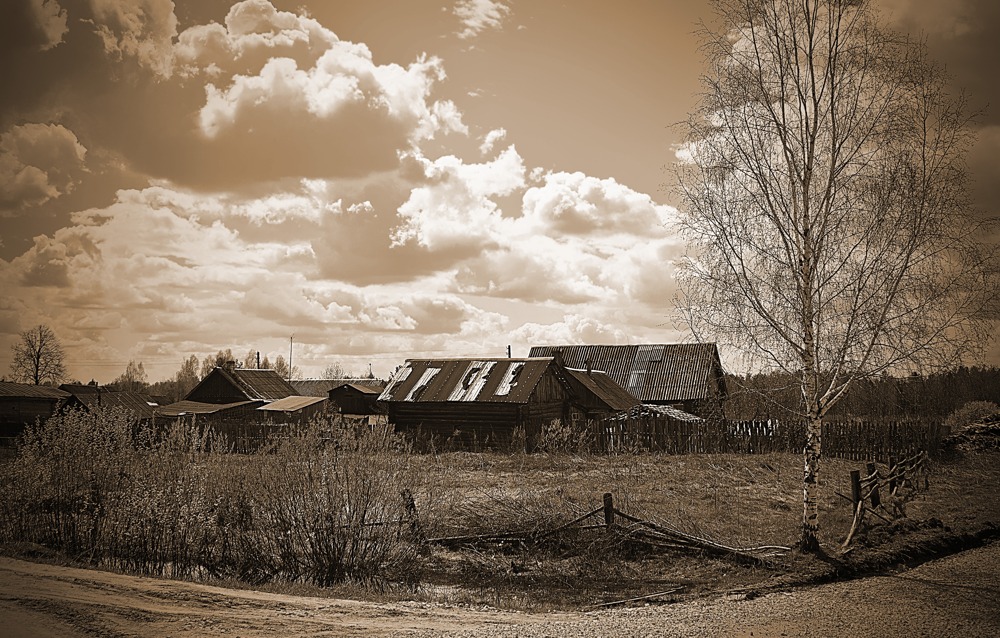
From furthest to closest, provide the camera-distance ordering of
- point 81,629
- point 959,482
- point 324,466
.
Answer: point 959,482 → point 324,466 → point 81,629

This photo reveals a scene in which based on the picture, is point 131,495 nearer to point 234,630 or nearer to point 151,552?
point 151,552

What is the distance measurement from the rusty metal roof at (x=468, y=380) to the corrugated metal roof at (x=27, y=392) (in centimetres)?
2534

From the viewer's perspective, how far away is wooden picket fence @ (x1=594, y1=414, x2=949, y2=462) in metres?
28.4

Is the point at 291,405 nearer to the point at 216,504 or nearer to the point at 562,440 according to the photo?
the point at 562,440

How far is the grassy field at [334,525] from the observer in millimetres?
13047

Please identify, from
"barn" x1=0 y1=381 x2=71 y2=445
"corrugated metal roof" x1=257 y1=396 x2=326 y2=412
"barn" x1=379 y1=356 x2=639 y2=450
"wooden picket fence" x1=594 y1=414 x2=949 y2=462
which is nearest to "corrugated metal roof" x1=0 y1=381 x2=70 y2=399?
"barn" x1=0 y1=381 x2=71 y2=445

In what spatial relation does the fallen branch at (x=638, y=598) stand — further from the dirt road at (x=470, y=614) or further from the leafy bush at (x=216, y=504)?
the leafy bush at (x=216, y=504)

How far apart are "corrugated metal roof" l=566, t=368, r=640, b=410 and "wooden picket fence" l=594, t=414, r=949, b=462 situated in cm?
588

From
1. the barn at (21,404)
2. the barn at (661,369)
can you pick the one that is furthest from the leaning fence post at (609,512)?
the barn at (21,404)

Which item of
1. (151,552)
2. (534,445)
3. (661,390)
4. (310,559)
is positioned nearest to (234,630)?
(310,559)

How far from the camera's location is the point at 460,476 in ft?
78.3

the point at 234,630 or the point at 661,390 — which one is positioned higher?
the point at 661,390

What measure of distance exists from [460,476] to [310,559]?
1019cm

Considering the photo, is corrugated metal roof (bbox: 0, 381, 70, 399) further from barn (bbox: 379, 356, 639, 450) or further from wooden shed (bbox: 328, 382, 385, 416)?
barn (bbox: 379, 356, 639, 450)
